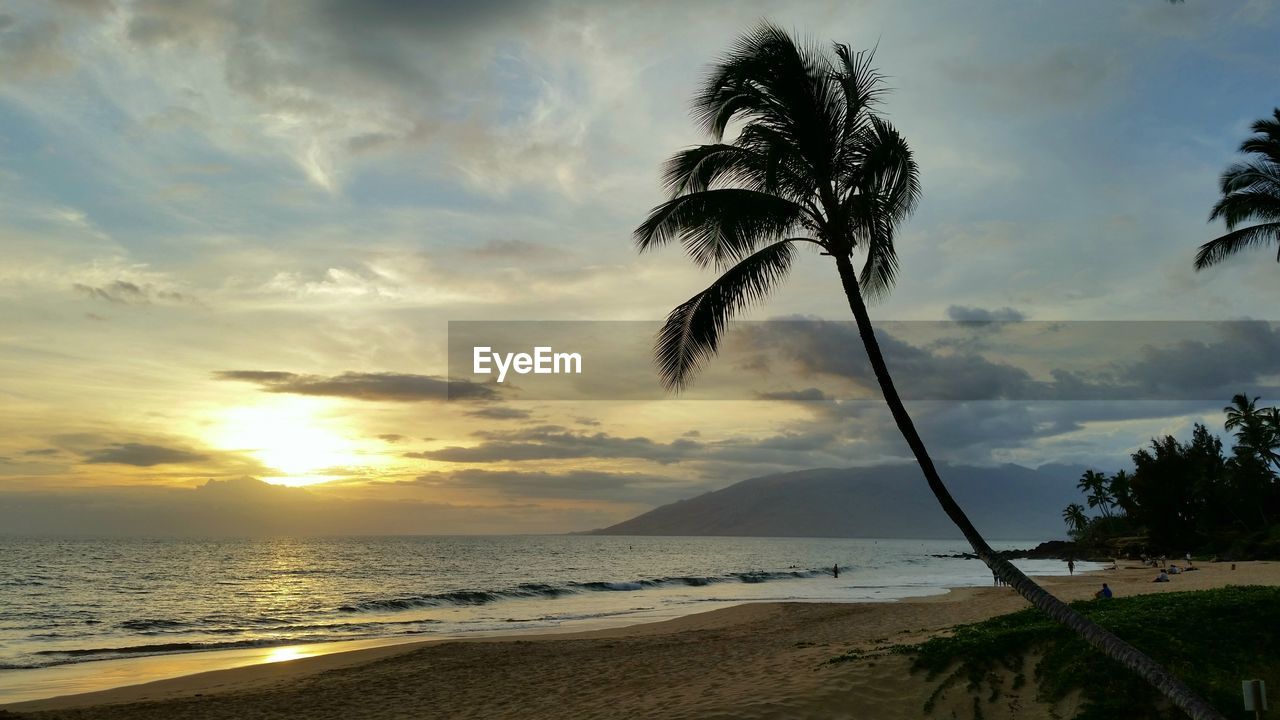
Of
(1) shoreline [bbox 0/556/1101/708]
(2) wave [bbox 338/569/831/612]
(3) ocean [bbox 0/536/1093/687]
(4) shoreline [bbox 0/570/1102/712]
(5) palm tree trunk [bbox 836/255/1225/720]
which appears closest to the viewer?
(5) palm tree trunk [bbox 836/255/1225/720]

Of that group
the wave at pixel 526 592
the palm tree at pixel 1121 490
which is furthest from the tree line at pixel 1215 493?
the wave at pixel 526 592

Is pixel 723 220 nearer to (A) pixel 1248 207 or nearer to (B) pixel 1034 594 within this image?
(B) pixel 1034 594

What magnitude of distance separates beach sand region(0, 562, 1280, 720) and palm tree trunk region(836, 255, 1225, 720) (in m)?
3.02

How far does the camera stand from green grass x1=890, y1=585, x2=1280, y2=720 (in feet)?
36.2

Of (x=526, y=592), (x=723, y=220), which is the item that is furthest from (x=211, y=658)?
(x=526, y=592)

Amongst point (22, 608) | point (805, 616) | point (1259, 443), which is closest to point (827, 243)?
point (805, 616)

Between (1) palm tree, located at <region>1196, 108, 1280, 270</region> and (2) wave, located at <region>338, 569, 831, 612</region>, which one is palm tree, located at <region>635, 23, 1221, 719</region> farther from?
(2) wave, located at <region>338, 569, 831, 612</region>

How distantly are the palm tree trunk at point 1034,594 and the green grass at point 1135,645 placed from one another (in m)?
1.95

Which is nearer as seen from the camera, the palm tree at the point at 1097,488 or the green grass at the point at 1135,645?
the green grass at the point at 1135,645

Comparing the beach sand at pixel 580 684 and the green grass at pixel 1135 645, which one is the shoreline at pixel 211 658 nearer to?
the beach sand at pixel 580 684

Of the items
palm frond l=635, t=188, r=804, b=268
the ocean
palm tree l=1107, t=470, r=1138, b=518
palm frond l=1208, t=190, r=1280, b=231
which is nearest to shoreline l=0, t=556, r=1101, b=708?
the ocean

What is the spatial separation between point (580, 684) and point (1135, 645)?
1054cm

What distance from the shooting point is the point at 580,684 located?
1691 centimetres

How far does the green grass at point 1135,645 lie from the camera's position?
11047 mm
